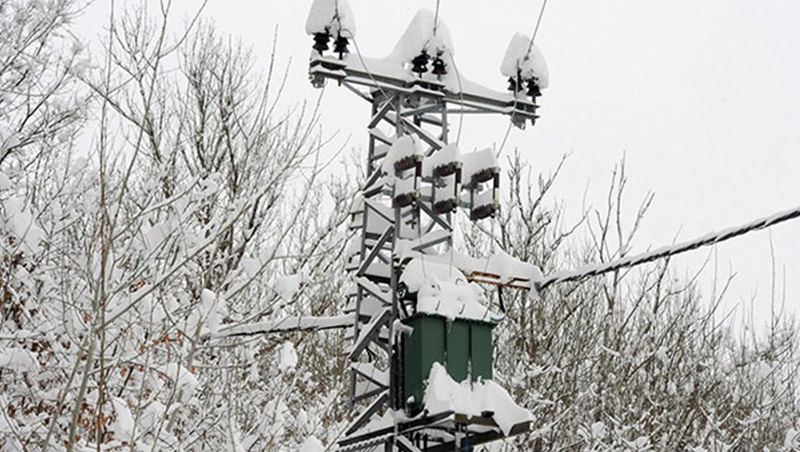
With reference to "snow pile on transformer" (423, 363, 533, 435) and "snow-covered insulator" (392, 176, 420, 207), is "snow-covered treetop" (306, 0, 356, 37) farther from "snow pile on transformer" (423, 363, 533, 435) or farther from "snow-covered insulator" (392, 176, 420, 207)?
"snow pile on transformer" (423, 363, 533, 435)

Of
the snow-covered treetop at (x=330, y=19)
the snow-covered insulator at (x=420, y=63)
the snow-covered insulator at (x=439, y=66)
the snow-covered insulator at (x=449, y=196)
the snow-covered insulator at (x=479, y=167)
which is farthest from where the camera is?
the snow-covered insulator at (x=439, y=66)

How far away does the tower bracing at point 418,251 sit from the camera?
213 inches

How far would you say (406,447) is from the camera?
5527 mm

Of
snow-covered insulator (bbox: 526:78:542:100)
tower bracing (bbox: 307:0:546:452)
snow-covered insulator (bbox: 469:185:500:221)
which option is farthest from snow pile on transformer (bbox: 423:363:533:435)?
snow-covered insulator (bbox: 526:78:542:100)

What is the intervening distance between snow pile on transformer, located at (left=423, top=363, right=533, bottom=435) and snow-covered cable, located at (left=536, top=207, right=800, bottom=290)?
0.98 metres

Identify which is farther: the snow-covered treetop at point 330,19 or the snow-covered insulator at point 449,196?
the snow-covered treetop at point 330,19

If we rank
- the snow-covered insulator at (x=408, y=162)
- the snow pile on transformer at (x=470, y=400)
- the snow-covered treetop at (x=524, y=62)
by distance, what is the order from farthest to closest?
the snow-covered treetop at (x=524, y=62)
the snow-covered insulator at (x=408, y=162)
the snow pile on transformer at (x=470, y=400)

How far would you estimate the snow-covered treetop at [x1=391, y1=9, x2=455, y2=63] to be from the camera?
6480 mm

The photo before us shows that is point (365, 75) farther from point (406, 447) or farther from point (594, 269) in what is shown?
point (406, 447)

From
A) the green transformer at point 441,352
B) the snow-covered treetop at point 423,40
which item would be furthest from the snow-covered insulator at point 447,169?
the snow-covered treetop at point 423,40

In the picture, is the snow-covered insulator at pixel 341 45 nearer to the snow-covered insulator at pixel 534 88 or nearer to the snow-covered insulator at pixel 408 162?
the snow-covered insulator at pixel 408 162

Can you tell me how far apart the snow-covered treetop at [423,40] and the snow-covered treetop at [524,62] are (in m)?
0.73

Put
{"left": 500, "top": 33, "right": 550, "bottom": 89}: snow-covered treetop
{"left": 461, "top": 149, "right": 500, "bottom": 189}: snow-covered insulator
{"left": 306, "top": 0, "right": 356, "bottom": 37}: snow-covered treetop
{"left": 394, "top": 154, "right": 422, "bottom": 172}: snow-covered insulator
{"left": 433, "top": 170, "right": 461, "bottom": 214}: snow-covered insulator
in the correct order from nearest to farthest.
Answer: {"left": 394, "top": 154, "right": 422, "bottom": 172}: snow-covered insulator
{"left": 433, "top": 170, "right": 461, "bottom": 214}: snow-covered insulator
{"left": 461, "top": 149, "right": 500, "bottom": 189}: snow-covered insulator
{"left": 306, "top": 0, "right": 356, "bottom": 37}: snow-covered treetop
{"left": 500, "top": 33, "right": 550, "bottom": 89}: snow-covered treetop

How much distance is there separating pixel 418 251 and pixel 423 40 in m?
1.69
